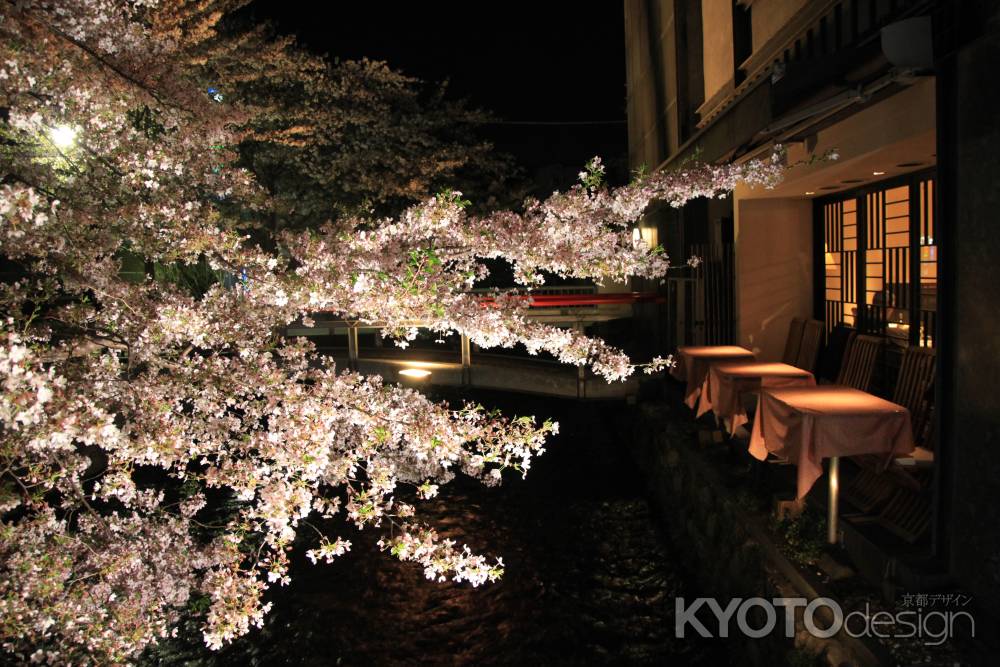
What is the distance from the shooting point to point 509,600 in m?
7.52

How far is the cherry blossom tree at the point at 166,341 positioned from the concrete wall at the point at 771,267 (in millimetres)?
5433

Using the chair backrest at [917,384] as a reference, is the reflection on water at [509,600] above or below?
below

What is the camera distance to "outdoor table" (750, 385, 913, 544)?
4.66m

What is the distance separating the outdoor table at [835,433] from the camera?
4.66 metres

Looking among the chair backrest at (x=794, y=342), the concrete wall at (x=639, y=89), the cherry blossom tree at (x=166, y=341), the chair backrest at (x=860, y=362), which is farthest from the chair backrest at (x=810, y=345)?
the concrete wall at (x=639, y=89)

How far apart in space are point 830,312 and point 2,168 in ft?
31.3

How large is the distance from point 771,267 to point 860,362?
131 inches

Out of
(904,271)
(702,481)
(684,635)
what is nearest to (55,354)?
(684,635)

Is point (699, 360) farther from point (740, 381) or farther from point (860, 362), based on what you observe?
point (860, 362)

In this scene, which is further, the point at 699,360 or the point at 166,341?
the point at 699,360

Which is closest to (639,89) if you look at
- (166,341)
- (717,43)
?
(717,43)

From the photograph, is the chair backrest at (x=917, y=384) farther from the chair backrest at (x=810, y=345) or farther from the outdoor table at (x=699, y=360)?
the chair backrest at (x=810, y=345)

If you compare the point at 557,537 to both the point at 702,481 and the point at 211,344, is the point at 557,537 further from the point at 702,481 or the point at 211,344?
the point at 211,344

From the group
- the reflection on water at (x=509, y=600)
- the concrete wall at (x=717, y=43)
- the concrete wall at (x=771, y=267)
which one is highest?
the concrete wall at (x=717, y=43)
